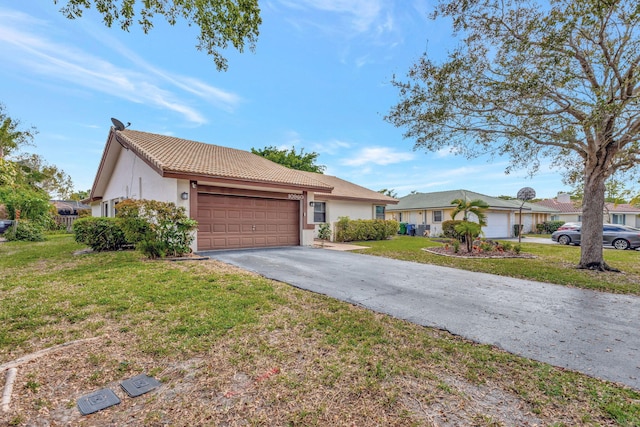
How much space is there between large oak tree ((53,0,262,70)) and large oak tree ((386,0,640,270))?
5.15m

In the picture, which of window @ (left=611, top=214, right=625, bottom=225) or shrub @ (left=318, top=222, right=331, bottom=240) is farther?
window @ (left=611, top=214, right=625, bottom=225)

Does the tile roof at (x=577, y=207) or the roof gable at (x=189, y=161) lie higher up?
the roof gable at (x=189, y=161)

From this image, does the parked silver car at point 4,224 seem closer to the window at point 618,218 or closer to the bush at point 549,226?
the bush at point 549,226

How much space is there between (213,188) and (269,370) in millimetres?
8857

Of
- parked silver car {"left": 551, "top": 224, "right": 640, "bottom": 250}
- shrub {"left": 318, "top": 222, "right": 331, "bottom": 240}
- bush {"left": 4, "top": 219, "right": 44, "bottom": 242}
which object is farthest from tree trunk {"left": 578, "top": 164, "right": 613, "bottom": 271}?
bush {"left": 4, "top": 219, "right": 44, "bottom": 242}

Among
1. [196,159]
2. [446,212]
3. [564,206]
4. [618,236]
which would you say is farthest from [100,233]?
[564,206]

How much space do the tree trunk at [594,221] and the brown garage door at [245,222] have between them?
995 centimetres

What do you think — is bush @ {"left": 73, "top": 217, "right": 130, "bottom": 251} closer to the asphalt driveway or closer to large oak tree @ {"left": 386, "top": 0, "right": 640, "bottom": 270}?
the asphalt driveway

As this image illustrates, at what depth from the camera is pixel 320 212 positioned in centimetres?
1708

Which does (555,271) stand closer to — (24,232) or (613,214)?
(24,232)

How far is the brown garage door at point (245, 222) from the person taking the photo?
10.7 metres

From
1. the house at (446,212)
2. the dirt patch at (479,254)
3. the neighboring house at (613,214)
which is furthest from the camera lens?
the neighboring house at (613,214)

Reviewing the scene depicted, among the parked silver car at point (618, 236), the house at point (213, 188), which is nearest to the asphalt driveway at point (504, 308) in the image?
the house at point (213, 188)

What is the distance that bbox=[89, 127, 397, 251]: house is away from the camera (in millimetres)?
10039
